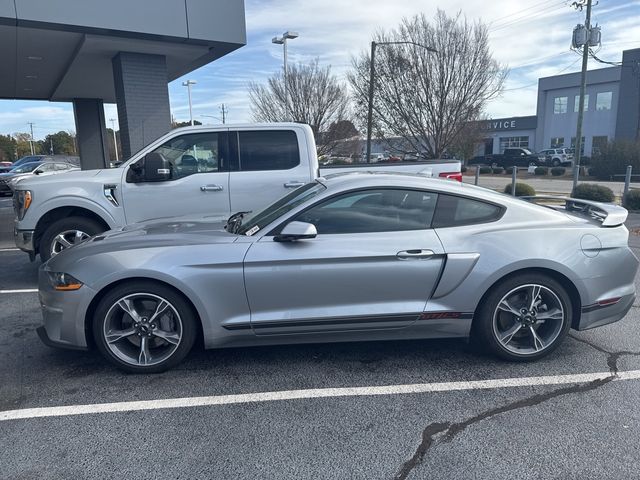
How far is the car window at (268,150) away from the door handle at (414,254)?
3.19 metres

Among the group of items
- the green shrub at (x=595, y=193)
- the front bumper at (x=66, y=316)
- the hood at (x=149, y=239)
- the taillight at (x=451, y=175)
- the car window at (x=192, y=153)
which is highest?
the car window at (x=192, y=153)

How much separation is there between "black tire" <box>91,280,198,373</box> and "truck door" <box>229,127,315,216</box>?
2.82 metres

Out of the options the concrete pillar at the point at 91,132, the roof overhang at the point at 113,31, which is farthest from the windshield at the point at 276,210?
the concrete pillar at the point at 91,132

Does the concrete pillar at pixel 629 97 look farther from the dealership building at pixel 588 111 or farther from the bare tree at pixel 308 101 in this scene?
the bare tree at pixel 308 101

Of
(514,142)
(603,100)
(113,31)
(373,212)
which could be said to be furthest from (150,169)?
(514,142)

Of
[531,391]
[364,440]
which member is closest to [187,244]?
[364,440]

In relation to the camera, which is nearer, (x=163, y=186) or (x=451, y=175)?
(x=163, y=186)

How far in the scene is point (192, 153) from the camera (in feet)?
21.0

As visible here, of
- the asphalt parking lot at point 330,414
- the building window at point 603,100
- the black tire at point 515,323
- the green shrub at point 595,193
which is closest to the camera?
the asphalt parking lot at point 330,414

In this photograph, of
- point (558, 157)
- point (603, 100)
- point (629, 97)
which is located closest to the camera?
point (558, 157)

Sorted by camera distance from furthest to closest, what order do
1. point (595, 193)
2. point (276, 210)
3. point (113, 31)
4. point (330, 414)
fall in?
point (595, 193)
point (113, 31)
point (276, 210)
point (330, 414)

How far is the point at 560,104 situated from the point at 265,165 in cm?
5698

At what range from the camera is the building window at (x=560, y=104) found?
177 feet

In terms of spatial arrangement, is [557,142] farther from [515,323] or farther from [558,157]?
[515,323]
